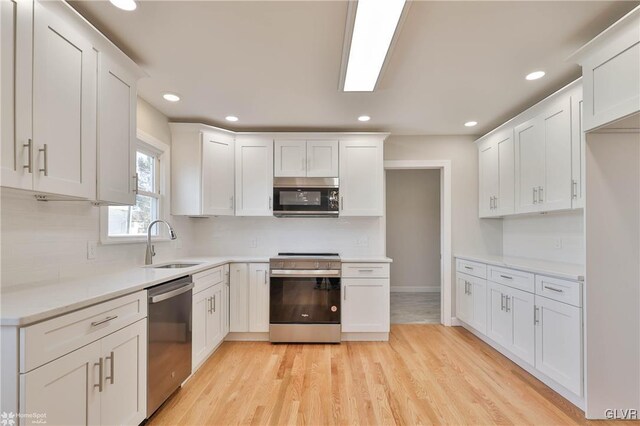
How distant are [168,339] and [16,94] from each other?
1.63m

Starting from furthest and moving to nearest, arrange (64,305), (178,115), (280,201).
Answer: (280,201) → (178,115) → (64,305)

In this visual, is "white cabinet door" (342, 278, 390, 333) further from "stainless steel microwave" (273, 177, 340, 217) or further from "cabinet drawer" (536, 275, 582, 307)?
"cabinet drawer" (536, 275, 582, 307)

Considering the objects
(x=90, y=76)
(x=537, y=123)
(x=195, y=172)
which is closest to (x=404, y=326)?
(x=537, y=123)

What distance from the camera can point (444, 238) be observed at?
4027 mm

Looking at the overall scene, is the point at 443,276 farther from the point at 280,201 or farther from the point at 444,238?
the point at 280,201

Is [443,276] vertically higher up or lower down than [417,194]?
lower down

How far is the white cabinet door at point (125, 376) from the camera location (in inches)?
60.1

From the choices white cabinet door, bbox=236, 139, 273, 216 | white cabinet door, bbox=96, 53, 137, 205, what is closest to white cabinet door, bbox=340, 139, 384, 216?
white cabinet door, bbox=236, 139, 273, 216

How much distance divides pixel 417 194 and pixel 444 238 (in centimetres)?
217

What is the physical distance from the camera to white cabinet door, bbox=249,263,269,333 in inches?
134

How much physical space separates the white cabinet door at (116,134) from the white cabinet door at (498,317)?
3.34 meters

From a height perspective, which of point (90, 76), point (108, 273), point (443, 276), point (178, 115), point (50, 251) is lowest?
point (443, 276)

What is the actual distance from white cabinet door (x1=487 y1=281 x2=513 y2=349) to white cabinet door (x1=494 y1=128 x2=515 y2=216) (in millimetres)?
876

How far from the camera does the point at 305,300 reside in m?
3.36
